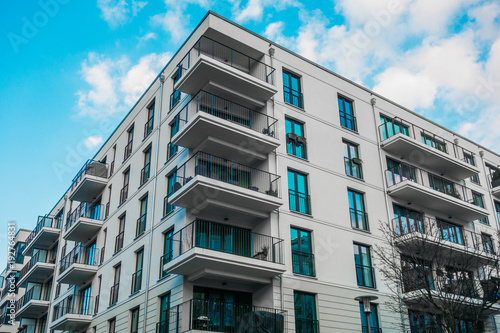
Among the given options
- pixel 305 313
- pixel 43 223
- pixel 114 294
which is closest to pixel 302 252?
pixel 305 313

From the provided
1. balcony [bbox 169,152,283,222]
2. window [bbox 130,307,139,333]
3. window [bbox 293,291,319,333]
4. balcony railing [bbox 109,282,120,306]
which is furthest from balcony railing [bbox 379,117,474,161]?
balcony railing [bbox 109,282,120,306]

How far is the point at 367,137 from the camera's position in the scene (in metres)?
27.8

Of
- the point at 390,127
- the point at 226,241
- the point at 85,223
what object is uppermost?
the point at 390,127

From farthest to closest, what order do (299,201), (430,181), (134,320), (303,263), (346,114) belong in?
(430,181) → (346,114) → (134,320) → (299,201) → (303,263)

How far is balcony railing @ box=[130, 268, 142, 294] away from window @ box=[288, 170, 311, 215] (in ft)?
Answer: 26.5

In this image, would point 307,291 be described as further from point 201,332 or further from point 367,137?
point 367,137

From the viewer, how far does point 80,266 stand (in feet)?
95.1

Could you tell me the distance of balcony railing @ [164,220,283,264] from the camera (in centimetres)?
2011

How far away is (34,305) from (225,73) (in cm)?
2421

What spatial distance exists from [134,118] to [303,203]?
13.3 meters

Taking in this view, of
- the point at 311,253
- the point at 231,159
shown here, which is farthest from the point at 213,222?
the point at 311,253

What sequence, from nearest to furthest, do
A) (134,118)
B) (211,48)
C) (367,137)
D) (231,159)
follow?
(231,159)
(211,48)
(367,137)
(134,118)

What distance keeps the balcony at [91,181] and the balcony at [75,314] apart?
6623 millimetres

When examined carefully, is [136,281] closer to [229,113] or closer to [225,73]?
[229,113]
